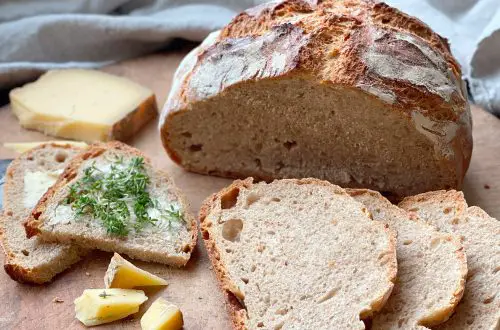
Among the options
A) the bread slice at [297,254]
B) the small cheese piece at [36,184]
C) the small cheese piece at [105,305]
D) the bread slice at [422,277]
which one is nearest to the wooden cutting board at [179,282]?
the small cheese piece at [105,305]

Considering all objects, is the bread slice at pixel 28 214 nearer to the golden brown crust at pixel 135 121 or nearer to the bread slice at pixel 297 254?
the golden brown crust at pixel 135 121

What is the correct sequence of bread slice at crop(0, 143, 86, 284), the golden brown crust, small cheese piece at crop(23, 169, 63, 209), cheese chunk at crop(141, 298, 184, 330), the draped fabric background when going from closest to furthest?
cheese chunk at crop(141, 298, 184, 330)
bread slice at crop(0, 143, 86, 284)
small cheese piece at crop(23, 169, 63, 209)
the golden brown crust
the draped fabric background

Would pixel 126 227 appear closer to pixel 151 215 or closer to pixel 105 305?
pixel 151 215

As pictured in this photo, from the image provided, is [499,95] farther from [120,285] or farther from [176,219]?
[120,285]

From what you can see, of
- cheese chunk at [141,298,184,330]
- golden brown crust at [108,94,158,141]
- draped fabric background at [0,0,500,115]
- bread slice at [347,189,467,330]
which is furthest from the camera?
draped fabric background at [0,0,500,115]

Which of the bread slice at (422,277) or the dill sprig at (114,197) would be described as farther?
the dill sprig at (114,197)

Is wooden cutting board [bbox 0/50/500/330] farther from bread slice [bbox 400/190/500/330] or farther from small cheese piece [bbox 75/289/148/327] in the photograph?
bread slice [bbox 400/190/500/330]

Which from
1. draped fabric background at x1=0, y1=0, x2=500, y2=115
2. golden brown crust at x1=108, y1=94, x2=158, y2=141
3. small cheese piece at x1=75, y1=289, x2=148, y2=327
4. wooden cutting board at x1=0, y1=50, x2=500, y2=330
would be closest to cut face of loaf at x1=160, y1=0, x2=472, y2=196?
wooden cutting board at x1=0, y1=50, x2=500, y2=330

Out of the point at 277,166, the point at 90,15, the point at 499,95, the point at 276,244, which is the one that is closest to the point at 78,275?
the point at 276,244
